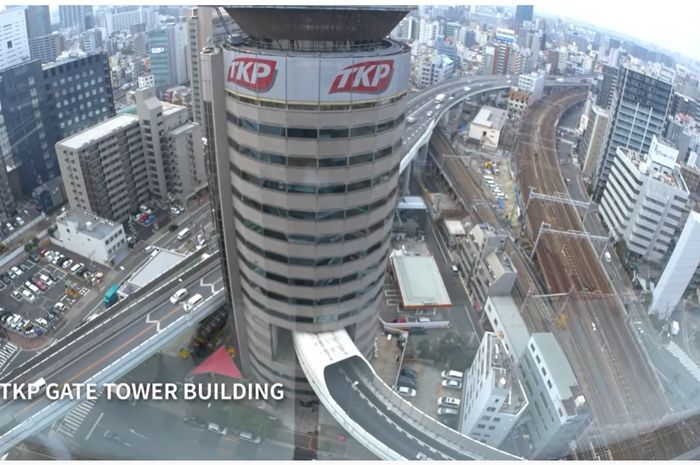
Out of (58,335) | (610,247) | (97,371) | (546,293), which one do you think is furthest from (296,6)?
(610,247)

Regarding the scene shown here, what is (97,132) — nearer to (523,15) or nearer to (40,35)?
(40,35)

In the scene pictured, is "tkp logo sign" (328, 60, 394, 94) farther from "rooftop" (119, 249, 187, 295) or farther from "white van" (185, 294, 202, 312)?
"rooftop" (119, 249, 187, 295)

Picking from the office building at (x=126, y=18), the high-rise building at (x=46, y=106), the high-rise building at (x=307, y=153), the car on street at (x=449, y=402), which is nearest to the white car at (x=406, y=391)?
the car on street at (x=449, y=402)

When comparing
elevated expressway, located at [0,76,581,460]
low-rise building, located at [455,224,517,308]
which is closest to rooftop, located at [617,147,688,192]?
low-rise building, located at [455,224,517,308]

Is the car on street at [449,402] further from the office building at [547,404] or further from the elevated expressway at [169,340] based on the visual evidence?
the elevated expressway at [169,340]

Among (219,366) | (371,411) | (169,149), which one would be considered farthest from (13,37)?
(371,411)

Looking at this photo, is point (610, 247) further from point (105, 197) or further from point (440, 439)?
point (105, 197)
